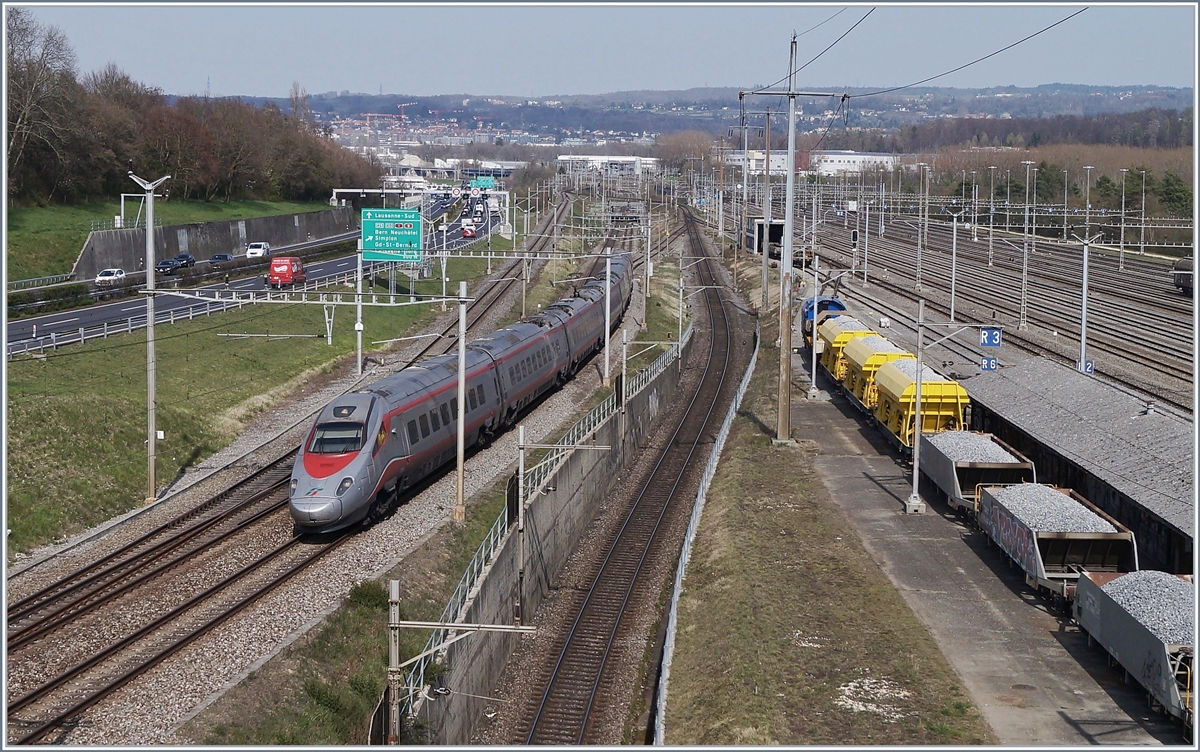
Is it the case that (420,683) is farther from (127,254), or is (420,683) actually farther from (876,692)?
(127,254)

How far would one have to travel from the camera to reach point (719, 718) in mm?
20750

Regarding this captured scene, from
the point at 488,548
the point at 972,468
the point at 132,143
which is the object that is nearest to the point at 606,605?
the point at 488,548

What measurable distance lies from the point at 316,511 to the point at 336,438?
82.6 inches

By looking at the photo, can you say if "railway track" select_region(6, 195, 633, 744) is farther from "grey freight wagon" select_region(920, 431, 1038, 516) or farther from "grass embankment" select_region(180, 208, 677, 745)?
"grey freight wagon" select_region(920, 431, 1038, 516)

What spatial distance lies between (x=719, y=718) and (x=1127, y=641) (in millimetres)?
7440

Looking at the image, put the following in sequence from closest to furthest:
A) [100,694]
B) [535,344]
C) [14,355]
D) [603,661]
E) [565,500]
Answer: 1. [100,694]
2. [603,661]
3. [565,500]
4. [14,355]
5. [535,344]

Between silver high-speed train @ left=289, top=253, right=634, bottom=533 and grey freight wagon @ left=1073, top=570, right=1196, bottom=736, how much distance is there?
1591cm

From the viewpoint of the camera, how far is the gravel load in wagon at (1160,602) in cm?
1945

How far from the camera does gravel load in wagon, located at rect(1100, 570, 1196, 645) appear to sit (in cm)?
1945

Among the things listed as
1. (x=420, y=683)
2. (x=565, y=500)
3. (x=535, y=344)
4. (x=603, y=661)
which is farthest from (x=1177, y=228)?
(x=420, y=683)

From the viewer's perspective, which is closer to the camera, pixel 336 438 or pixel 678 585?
pixel 336 438

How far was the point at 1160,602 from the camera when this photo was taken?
20.5m

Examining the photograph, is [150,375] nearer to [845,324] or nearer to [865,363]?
[865,363]

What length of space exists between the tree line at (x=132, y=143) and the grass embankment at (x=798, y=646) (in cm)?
6019
